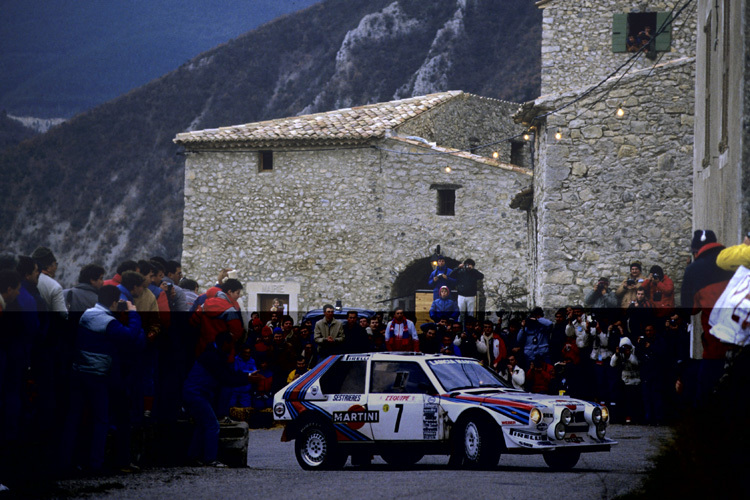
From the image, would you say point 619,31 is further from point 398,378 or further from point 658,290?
point 398,378

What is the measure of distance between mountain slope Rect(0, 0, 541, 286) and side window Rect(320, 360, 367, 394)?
42626 mm

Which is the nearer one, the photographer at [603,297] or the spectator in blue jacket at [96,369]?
the spectator in blue jacket at [96,369]

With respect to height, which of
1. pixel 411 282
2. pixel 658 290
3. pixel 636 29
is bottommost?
pixel 658 290

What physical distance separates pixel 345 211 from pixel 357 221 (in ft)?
1.57

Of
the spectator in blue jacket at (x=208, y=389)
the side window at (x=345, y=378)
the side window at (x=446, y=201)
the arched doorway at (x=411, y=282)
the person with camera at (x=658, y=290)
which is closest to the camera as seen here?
the spectator in blue jacket at (x=208, y=389)

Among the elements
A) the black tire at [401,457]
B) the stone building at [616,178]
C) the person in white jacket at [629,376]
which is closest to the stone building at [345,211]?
the stone building at [616,178]

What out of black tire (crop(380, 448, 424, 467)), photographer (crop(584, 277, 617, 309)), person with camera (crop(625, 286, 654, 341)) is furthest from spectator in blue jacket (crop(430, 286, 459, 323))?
black tire (crop(380, 448, 424, 467))

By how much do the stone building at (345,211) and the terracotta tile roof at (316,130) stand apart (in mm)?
47

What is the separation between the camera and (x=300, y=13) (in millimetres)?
74250

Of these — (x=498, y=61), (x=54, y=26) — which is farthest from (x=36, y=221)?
(x=54, y=26)

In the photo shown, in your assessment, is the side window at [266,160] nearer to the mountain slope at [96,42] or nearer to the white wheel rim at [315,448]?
the white wheel rim at [315,448]

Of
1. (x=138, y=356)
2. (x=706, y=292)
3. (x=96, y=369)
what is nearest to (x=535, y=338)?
(x=706, y=292)

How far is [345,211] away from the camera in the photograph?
28.3 meters

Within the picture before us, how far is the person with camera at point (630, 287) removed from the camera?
1792cm
